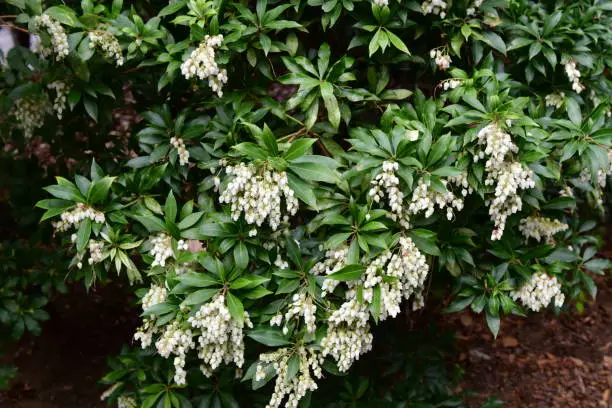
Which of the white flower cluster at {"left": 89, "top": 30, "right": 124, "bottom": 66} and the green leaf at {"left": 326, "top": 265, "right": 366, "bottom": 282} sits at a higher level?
the white flower cluster at {"left": 89, "top": 30, "right": 124, "bottom": 66}

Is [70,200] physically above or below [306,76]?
below

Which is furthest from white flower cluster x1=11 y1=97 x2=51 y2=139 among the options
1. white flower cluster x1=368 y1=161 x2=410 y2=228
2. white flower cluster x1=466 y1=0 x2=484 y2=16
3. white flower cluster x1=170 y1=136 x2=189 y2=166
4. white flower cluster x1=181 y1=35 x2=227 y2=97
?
white flower cluster x1=466 y1=0 x2=484 y2=16

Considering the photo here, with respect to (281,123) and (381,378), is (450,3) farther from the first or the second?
(381,378)

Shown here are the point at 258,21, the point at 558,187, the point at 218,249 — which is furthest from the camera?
the point at 558,187

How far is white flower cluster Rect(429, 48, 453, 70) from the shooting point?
309cm

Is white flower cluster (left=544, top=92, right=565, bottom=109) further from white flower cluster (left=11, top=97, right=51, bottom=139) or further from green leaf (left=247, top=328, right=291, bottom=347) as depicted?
white flower cluster (left=11, top=97, right=51, bottom=139)

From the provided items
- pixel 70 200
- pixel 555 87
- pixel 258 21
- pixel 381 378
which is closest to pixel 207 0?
pixel 258 21

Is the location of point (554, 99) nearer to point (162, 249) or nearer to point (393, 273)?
point (393, 273)

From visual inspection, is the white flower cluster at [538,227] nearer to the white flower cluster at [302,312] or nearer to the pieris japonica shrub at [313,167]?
the pieris japonica shrub at [313,167]

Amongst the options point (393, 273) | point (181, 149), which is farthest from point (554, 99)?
point (181, 149)

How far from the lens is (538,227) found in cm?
324

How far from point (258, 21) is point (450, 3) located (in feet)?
2.99

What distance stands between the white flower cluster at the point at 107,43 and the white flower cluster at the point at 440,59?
1.46m

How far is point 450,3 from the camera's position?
309 centimetres
